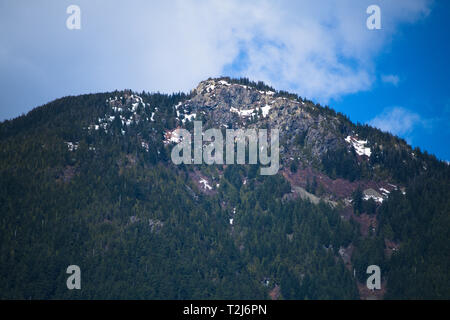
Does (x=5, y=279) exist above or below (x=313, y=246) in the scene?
below

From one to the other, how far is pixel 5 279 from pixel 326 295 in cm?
8872

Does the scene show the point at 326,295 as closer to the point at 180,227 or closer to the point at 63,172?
the point at 180,227

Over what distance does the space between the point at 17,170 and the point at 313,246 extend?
327 feet

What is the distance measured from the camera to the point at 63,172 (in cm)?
18550

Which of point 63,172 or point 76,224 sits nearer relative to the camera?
point 76,224
